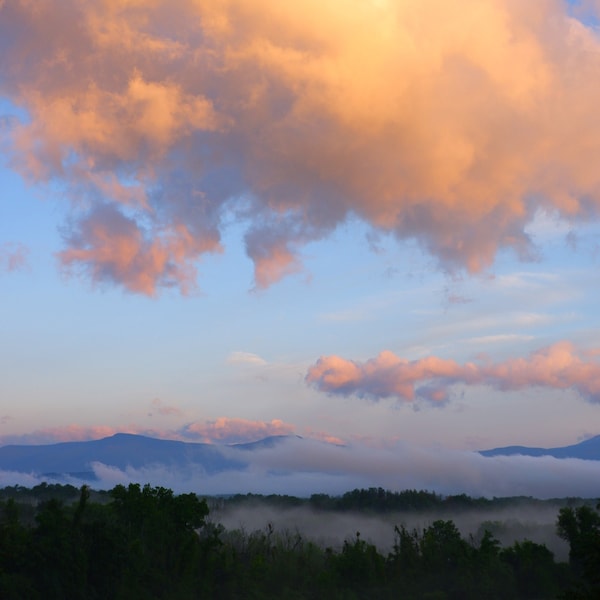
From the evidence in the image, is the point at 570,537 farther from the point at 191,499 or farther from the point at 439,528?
the point at 191,499

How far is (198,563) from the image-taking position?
111 metres

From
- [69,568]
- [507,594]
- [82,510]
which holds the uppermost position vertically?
[82,510]

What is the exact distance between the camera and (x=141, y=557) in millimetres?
102562

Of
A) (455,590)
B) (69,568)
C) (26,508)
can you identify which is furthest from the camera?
(26,508)

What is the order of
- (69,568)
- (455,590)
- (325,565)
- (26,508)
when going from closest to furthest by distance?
(69,568), (455,590), (325,565), (26,508)

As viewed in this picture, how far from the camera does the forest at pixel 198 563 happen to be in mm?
91438

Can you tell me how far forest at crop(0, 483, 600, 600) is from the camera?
300 ft

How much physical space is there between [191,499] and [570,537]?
6655 cm

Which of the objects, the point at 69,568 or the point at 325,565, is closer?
the point at 69,568

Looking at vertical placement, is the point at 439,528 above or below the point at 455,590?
above

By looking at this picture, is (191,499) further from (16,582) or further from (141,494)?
(16,582)

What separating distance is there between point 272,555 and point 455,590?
39.6 metres

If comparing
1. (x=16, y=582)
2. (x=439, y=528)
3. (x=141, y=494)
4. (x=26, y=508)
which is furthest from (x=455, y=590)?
(x=26, y=508)

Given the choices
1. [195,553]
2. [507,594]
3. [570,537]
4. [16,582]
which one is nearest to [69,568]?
[16,582]
